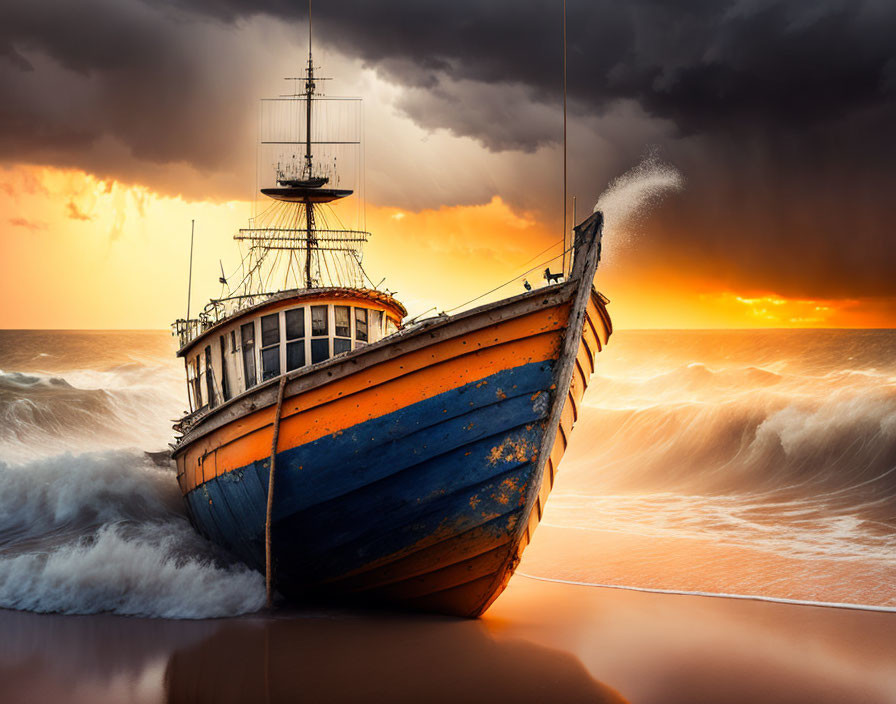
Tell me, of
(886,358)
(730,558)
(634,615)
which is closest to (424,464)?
(634,615)

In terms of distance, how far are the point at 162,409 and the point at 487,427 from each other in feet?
90.4

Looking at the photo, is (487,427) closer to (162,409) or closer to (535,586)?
(535,586)

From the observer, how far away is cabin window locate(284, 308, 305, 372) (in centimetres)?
880

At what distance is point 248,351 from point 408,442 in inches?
123

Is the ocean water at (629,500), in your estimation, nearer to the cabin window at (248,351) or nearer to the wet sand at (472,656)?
the wet sand at (472,656)

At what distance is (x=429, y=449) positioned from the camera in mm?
7039

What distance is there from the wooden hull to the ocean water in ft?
5.07

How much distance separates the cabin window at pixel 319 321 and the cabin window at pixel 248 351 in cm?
82

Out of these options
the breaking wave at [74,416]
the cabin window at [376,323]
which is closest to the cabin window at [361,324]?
the cabin window at [376,323]

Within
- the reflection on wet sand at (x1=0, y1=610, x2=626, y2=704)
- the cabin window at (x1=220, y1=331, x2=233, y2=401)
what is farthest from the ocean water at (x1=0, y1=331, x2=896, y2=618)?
the cabin window at (x1=220, y1=331, x2=233, y2=401)

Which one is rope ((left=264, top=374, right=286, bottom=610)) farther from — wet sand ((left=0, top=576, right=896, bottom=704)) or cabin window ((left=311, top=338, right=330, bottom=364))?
cabin window ((left=311, top=338, right=330, bottom=364))

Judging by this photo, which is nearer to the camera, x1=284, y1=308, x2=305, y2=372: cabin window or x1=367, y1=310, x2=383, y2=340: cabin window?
x1=284, y1=308, x2=305, y2=372: cabin window

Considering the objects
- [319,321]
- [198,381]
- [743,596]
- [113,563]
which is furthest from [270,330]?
[743,596]

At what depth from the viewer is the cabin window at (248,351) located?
358 inches
